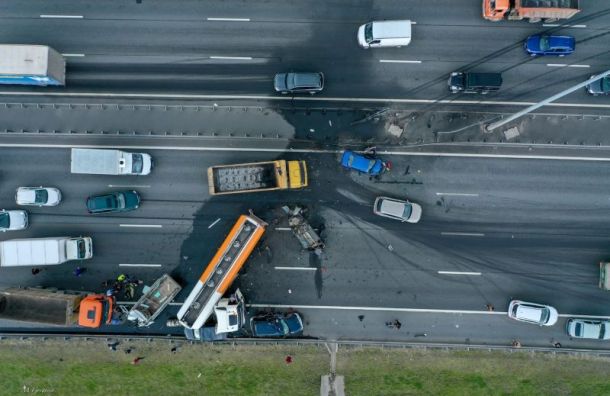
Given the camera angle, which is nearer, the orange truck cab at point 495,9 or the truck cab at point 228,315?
the truck cab at point 228,315

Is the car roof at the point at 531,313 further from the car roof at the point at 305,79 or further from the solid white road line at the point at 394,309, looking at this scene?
the car roof at the point at 305,79

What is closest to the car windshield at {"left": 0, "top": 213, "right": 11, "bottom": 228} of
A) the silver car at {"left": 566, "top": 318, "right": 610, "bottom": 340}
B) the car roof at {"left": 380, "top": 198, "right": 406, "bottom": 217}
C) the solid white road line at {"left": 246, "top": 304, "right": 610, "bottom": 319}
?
the solid white road line at {"left": 246, "top": 304, "right": 610, "bottom": 319}

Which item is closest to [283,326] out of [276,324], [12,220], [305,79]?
Result: [276,324]

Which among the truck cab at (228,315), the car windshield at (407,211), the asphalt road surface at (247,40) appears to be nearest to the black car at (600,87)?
the asphalt road surface at (247,40)

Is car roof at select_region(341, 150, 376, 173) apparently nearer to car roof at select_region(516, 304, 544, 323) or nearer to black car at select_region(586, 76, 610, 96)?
car roof at select_region(516, 304, 544, 323)

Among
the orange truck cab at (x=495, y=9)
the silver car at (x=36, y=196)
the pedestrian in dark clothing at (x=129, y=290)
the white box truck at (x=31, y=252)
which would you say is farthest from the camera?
the pedestrian in dark clothing at (x=129, y=290)

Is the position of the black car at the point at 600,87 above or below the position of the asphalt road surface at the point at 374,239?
above

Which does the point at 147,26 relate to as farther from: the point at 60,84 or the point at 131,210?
the point at 131,210
